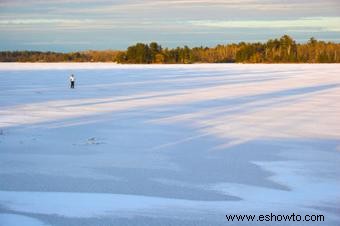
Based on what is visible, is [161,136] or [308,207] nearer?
[308,207]

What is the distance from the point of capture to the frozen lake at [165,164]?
5.73m

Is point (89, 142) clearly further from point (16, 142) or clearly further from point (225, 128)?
point (225, 128)

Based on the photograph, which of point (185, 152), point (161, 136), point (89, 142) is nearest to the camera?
point (185, 152)

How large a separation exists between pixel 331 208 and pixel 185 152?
3221mm

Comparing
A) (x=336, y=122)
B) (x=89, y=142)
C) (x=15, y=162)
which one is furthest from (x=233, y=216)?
(x=336, y=122)

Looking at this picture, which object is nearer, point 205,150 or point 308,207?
point 308,207

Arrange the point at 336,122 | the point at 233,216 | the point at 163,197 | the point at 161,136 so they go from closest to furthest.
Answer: the point at 233,216, the point at 163,197, the point at 161,136, the point at 336,122

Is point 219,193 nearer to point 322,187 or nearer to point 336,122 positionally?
point 322,187

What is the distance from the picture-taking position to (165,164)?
7809mm

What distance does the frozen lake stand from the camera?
5.73 metres

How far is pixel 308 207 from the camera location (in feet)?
19.0

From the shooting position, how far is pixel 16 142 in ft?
31.5

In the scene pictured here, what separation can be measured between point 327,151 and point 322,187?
2.28 meters

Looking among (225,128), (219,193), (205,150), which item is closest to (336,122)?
(225,128)
